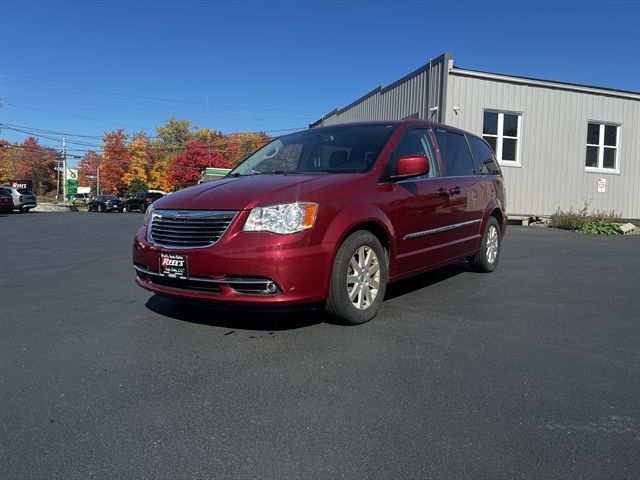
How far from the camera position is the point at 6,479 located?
2.25 meters

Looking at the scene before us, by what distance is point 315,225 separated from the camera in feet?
13.0

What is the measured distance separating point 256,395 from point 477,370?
149 cm

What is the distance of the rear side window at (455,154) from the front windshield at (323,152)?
101cm

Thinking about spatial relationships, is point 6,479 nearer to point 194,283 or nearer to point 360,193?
point 194,283

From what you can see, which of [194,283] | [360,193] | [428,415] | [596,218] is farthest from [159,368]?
[596,218]

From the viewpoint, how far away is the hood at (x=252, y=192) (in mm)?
3984

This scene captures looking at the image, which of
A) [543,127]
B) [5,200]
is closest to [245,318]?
[543,127]

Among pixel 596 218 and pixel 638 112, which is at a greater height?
pixel 638 112

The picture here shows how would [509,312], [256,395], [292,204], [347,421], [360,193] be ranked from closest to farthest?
1. [347,421]
2. [256,395]
3. [292,204]
4. [360,193]
5. [509,312]

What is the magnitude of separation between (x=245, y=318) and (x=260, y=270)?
989 millimetres

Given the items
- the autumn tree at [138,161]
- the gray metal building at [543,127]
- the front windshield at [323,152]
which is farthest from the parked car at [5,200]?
the autumn tree at [138,161]

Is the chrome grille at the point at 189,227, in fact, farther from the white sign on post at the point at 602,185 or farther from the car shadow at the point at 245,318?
the white sign on post at the point at 602,185

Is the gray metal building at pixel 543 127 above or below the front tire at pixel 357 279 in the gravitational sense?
above

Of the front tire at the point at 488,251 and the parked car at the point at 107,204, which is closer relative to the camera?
the front tire at the point at 488,251
